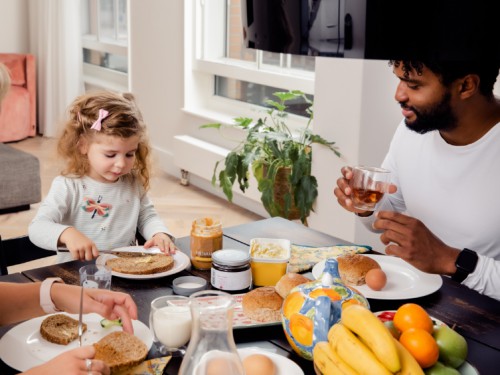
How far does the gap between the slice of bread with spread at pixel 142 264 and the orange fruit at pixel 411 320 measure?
650 mm

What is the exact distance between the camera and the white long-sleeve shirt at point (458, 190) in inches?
73.8

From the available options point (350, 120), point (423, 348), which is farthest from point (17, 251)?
point (350, 120)

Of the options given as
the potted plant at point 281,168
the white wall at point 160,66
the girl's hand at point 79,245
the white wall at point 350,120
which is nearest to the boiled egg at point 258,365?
the girl's hand at point 79,245

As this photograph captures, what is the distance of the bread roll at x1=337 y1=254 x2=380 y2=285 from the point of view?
1.56 m

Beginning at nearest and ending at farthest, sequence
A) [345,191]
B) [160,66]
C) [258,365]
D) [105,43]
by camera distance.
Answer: [258,365], [345,191], [160,66], [105,43]

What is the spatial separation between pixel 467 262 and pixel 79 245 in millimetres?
1000

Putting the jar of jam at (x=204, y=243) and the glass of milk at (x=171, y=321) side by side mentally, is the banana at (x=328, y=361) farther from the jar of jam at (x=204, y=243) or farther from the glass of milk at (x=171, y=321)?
the jar of jam at (x=204, y=243)

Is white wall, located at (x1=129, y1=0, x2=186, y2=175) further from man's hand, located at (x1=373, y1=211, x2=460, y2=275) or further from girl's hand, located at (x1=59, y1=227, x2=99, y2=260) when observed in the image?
man's hand, located at (x1=373, y1=211, x2=460, y2=275)

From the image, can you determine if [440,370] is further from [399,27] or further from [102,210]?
[102,210]

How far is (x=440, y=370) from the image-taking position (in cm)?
110

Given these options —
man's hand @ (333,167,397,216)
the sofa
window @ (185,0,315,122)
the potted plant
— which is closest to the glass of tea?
man's hand @ (333,167,397,216)

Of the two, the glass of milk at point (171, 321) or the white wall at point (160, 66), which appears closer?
the glass of milk at point (171, 321)

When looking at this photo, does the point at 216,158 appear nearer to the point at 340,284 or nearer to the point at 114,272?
the point at 114,272

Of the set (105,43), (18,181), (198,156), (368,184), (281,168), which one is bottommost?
(18,181)
